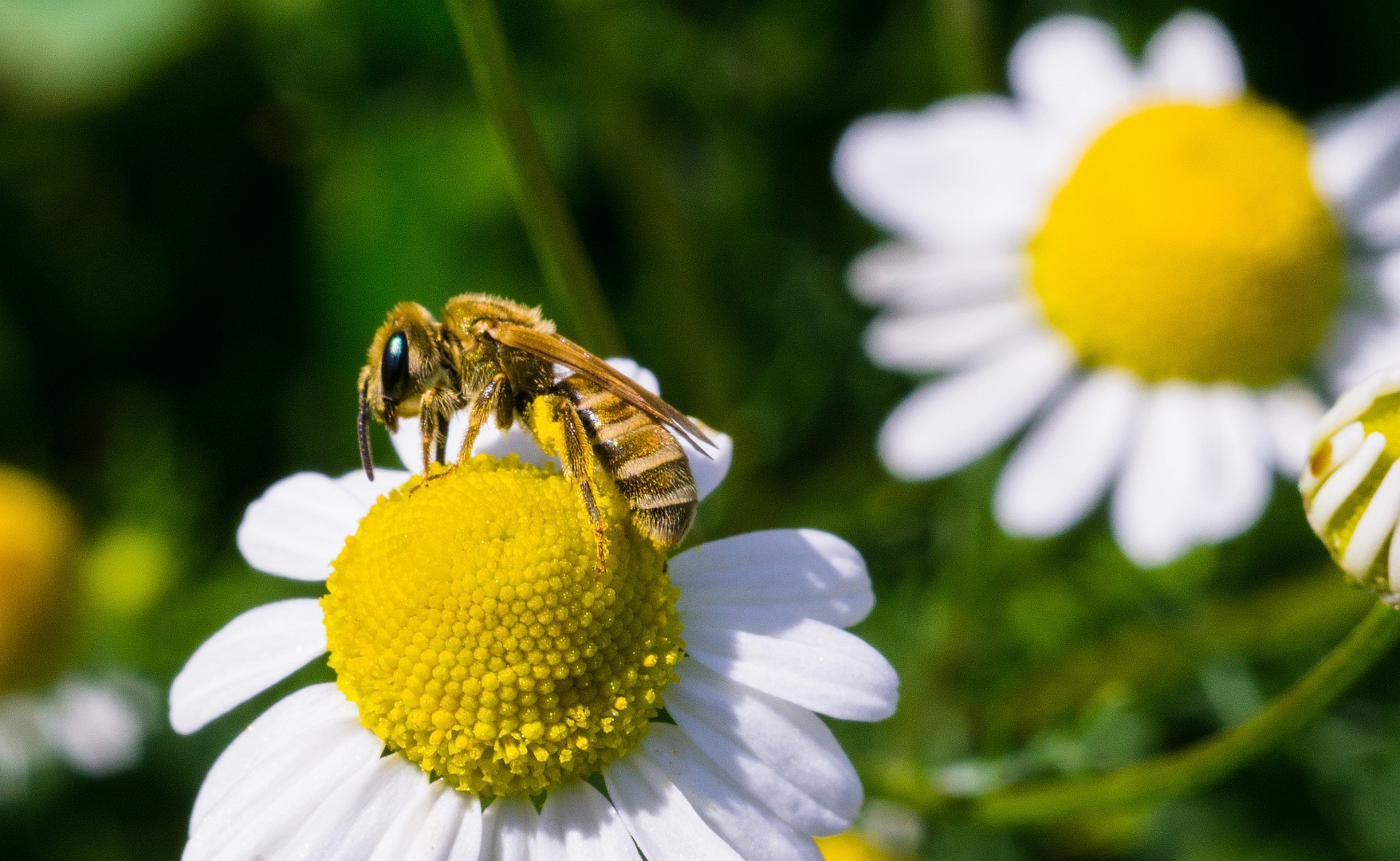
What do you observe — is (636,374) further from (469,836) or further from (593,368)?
(469,836)

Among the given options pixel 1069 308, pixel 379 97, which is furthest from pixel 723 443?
pixel 379 97

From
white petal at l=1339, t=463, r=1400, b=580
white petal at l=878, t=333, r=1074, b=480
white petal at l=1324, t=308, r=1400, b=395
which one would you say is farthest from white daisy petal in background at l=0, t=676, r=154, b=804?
white petal at l=1339, t=463, r=1400, b=580

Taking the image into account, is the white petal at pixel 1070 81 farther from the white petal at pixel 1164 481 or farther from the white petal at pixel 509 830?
the white petal at pixel 509 830

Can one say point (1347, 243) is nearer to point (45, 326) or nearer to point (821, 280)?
point (821, 280)

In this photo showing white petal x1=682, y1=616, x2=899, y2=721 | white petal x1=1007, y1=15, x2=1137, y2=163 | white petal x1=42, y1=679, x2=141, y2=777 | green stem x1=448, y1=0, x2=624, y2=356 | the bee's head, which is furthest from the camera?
white petal x1=42, y1=679, x2=141, y2=777

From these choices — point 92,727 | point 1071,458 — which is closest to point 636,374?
point 1071,458

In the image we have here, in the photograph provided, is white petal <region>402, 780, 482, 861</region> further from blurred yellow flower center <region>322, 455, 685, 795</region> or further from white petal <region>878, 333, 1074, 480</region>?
white petal <region>878, 333, 1074, 480</region>
